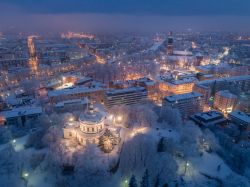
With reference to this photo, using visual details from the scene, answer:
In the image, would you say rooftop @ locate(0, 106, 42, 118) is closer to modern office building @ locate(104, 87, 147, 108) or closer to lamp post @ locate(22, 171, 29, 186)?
modern office building @ locate(104, 87, 147, 108)

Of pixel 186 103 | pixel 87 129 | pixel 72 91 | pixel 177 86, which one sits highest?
pixel 177 86

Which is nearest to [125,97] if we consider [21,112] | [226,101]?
[21,112]

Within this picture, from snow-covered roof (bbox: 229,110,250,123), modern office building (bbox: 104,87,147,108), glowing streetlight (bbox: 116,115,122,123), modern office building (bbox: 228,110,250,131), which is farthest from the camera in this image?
modern office building (bbox: 104,87,147,108)

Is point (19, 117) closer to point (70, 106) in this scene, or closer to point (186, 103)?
point (70, 106)

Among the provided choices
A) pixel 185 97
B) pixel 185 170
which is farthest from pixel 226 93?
pixel 185 170

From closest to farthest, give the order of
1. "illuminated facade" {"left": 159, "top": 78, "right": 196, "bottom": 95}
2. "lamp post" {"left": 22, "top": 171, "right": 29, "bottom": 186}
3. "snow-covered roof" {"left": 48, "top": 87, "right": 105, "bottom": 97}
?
"lamp post" {"left": 22, "top": 171, "right": 29, "bottom": 186} < "snow-covered roof" {"left": 48, "top": 87, "right": 105, "bottom": 97} < "illuminated facade" {"left": 159, "top": 78, "right": 196, "bottom": 95}

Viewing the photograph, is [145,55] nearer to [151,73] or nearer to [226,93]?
[151,73]

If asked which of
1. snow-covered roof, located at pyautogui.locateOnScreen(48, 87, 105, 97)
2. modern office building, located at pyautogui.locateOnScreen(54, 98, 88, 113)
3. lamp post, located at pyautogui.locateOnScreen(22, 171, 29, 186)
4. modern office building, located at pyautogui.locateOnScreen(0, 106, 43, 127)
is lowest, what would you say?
lamp post, located at pyautogui.locateOnScreen(22, 171, 29, 186)

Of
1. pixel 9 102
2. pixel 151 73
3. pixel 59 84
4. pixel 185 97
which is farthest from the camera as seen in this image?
pixel 151 73

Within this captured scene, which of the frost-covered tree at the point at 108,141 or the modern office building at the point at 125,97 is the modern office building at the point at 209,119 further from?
the frost-covered tree at the point at 108,141

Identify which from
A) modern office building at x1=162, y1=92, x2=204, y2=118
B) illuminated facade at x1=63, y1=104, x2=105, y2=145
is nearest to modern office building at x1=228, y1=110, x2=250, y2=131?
modern office building at x1=162, y1=92, x2=204, y2=118

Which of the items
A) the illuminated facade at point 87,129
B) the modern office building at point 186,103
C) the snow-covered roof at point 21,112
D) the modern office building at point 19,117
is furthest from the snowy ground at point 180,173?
the modern office building at point 186,103
